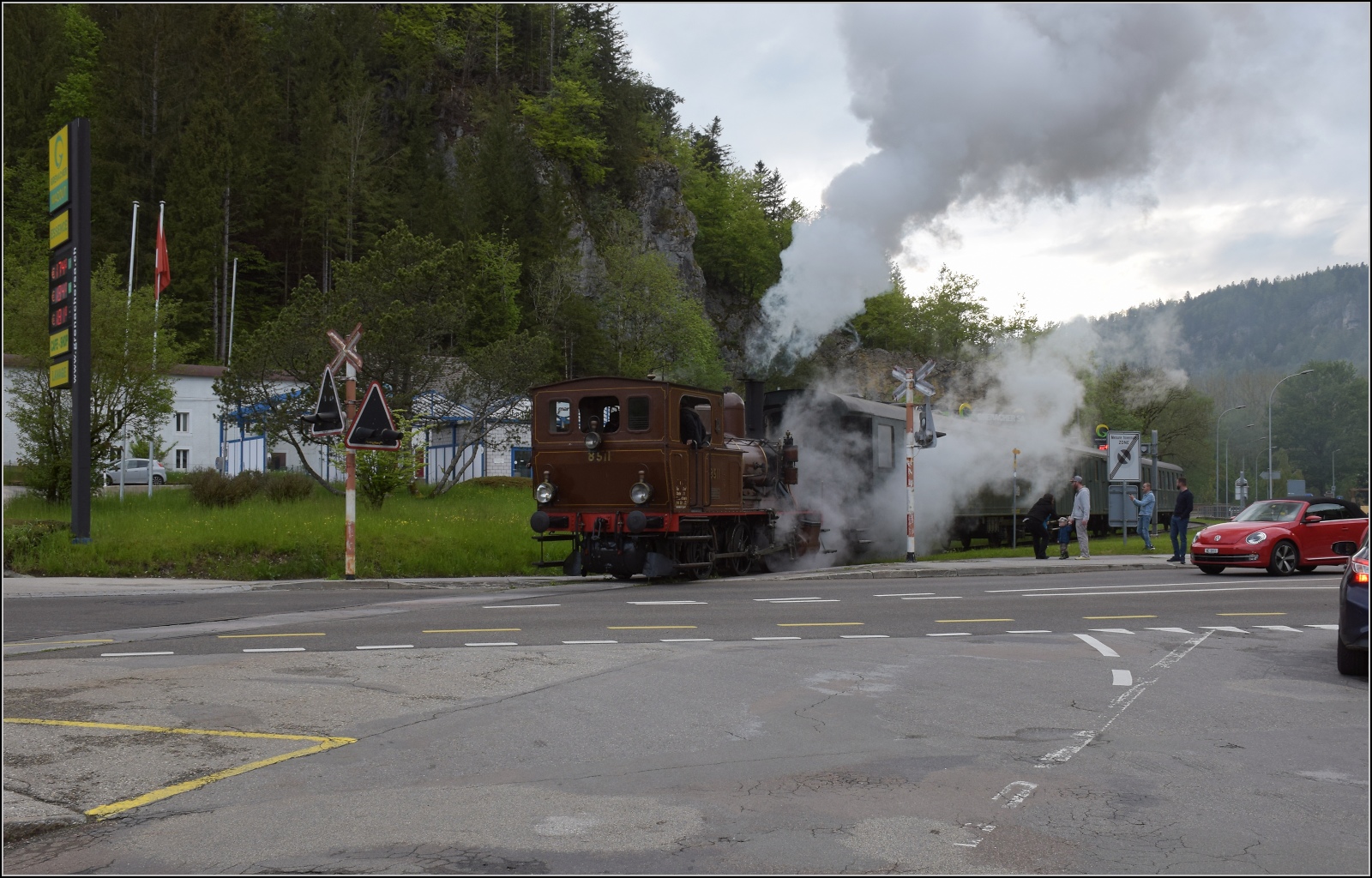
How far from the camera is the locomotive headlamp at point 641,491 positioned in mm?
18719

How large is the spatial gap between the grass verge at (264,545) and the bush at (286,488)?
3.68 m

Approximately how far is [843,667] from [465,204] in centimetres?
5608

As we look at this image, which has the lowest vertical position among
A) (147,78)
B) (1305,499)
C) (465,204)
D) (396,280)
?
(1305,499)

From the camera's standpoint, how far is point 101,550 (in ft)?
67.2

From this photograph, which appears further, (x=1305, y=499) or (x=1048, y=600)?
(x=1305, y=499)

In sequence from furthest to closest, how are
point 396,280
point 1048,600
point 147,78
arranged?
1. point 147,78
2. point 396,280
3. point 1048,600

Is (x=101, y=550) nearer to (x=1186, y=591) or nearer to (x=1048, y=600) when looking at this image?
(x=1048, y=600)

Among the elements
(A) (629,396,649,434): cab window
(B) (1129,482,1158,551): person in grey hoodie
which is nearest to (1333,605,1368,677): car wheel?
(A) (629,396,649,434): cab window

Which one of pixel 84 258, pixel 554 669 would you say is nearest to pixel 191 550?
pixel 84 258

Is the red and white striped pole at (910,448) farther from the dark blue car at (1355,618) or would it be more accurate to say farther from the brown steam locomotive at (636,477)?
the dark blue car at (1355,618)

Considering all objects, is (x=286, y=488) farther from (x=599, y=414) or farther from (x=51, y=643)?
(x=51, y=643)

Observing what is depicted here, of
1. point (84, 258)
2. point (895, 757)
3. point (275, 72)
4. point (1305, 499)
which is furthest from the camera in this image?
point (275, 72)

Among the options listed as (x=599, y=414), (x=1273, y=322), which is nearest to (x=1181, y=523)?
(x=599, y=414)

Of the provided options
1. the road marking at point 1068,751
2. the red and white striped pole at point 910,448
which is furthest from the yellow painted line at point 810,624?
the red and white striped pole at point 910,448
